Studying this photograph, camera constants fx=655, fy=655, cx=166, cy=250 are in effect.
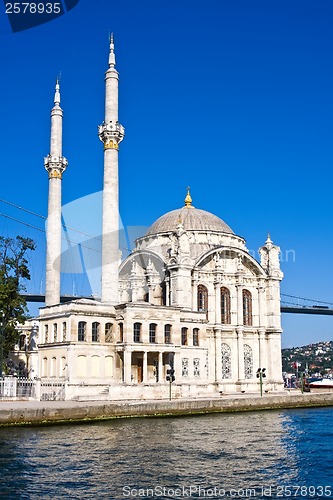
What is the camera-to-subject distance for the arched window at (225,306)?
62219 millimetres

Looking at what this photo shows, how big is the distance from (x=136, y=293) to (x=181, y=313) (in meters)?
10.1

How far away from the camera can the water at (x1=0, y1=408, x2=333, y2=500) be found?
2075 centimetres

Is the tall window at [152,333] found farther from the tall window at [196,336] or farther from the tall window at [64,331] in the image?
the tall window at [64,331]

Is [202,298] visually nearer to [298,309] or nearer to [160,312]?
[160,312]

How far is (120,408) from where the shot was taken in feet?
129

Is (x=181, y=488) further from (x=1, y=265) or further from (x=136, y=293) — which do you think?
(x=136, y=293)

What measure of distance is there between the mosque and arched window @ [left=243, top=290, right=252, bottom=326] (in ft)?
0.32

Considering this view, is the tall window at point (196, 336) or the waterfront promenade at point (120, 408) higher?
the tall window at point (196, 336)

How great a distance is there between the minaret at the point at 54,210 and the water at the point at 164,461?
2045 centimetres

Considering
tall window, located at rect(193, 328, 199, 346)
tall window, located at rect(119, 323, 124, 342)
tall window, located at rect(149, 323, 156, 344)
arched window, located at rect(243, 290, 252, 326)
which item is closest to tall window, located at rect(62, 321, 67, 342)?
tall window, located at rect(119, 323, 124, 342)

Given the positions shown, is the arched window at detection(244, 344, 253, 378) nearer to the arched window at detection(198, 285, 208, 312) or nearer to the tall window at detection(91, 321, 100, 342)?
the arched window at detection(198, 285, 208, 312)

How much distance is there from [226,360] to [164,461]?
1462 inches

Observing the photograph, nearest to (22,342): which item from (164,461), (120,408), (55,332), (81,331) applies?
(55,332)

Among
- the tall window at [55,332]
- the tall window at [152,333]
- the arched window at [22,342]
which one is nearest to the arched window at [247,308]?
the tall window at [152,333]
